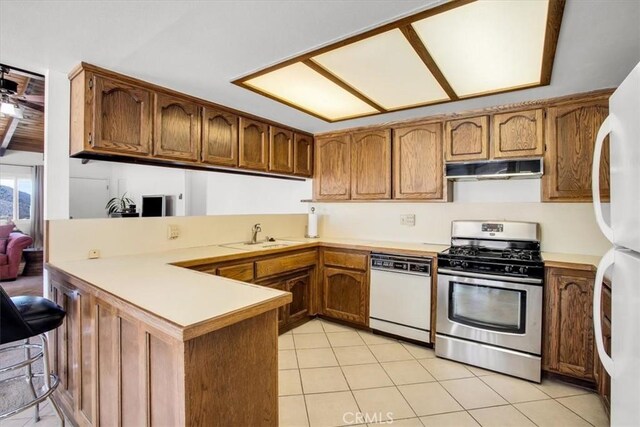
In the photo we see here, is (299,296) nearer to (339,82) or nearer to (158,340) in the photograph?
(339,82)

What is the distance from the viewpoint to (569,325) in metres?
2.19

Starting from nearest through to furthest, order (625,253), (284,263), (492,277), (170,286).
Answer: (625,253) → (170,286) → (492,277) → (284,263)

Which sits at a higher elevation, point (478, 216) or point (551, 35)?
point (551, 35)

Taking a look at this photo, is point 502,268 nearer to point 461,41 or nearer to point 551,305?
point 551,305

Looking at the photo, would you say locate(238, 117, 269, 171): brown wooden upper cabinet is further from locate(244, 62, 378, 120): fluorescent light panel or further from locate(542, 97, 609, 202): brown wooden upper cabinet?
locate(542, 97, 609, 202): brown wooden upper cabinet

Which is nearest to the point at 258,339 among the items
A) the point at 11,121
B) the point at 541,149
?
the point at 541,149

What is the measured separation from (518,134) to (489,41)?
128 centimetres

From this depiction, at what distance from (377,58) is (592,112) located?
72.7 inches

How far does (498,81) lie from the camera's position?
217 centimetres

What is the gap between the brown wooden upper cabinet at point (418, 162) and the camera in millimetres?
2996

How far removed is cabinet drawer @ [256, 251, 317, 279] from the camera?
273 cm

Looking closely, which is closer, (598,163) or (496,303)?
(598,163)

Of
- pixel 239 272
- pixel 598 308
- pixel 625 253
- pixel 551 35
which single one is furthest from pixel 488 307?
pixel 239 272

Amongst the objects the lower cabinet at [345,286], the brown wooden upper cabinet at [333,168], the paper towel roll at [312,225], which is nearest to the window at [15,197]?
the paper towel roll at [312,225]
